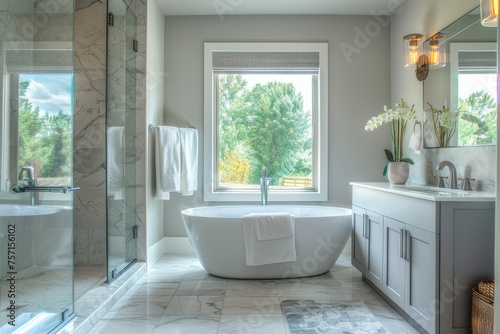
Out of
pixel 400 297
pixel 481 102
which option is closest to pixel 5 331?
pixel 400 297

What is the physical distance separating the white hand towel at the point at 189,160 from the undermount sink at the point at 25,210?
158 cm

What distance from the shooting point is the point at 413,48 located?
10.4 ft

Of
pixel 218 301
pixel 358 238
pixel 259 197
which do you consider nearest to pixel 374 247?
pixel 358 238

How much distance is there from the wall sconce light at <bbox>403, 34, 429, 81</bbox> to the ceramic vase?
80 cm

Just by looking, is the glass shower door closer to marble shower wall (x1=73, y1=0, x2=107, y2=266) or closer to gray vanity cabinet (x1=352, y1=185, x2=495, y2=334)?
marble shower wall (x1=73, y1=0, x2=107, y2=266)

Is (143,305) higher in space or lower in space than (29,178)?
lower

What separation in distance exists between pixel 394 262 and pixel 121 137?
2298 millimetres

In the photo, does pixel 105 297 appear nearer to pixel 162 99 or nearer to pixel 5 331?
pixel 5 331

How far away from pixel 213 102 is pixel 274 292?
209 cm

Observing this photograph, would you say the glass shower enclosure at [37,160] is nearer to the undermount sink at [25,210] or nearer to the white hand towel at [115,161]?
the undermount sink at [25,210]

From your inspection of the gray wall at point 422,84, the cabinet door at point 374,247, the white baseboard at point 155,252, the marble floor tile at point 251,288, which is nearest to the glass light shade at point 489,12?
the gray wall at point 422,84

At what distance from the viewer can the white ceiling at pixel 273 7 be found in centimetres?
362

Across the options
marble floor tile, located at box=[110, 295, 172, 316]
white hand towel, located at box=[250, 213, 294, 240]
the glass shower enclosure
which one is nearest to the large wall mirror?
white hand towel, located at box=[250, 213, 294, 240]

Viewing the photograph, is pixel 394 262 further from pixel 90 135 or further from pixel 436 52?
pixel 90 135
